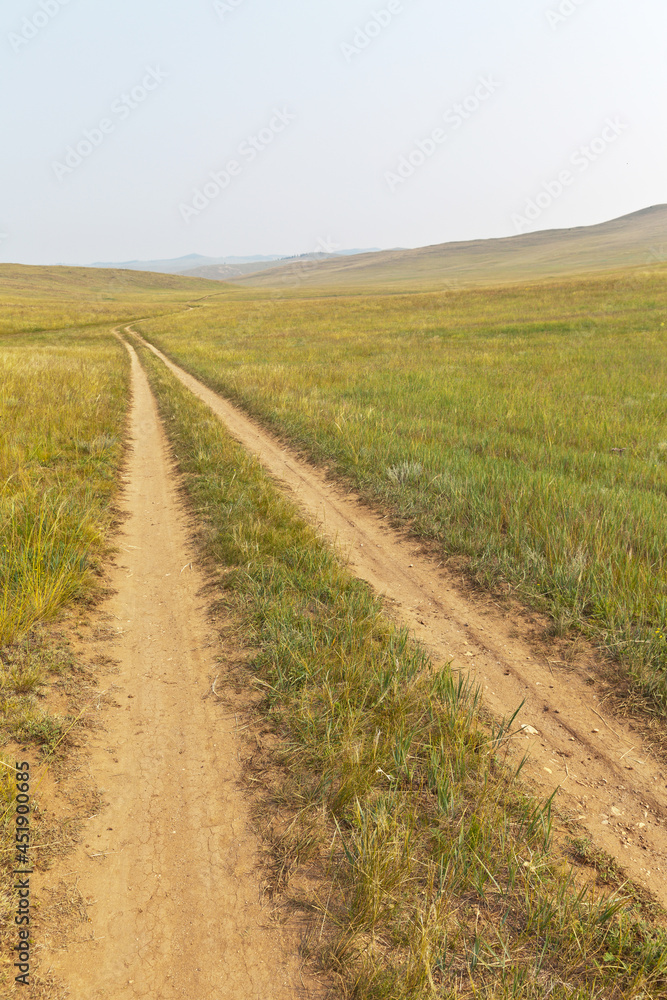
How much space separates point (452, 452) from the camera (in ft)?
27.6

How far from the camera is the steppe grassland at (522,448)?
4.58 meters

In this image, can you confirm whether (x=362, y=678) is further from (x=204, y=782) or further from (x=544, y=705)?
(x=544, y=705)

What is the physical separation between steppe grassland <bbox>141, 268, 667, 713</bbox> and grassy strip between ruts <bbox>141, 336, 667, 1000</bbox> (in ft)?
4.96

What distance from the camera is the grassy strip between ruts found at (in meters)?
1.97

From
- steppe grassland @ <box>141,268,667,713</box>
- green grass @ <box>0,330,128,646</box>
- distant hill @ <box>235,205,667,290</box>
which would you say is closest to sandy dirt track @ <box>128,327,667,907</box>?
steppe grassland @ <box>141,268,667,713</box>

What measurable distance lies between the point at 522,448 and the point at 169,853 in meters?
7.54

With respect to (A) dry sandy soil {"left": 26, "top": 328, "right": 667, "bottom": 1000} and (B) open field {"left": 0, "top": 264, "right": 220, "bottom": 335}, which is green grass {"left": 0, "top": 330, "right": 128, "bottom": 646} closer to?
(A) dry sandy soil {"left": 26, "top": 328, "right": 667, "bottom": 1000}

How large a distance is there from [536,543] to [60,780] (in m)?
4.47

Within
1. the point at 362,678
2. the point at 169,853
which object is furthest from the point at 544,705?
the point at 169,853

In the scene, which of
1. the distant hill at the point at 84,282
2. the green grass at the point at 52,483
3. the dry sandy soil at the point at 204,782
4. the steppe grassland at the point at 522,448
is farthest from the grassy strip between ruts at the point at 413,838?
the distant hill at the point at 84,282

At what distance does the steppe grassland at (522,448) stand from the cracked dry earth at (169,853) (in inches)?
109

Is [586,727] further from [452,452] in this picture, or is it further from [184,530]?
[452,452]

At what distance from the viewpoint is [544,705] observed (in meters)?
3.55

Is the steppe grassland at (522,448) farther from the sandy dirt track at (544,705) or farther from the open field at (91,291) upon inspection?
the open field at (91,291)
